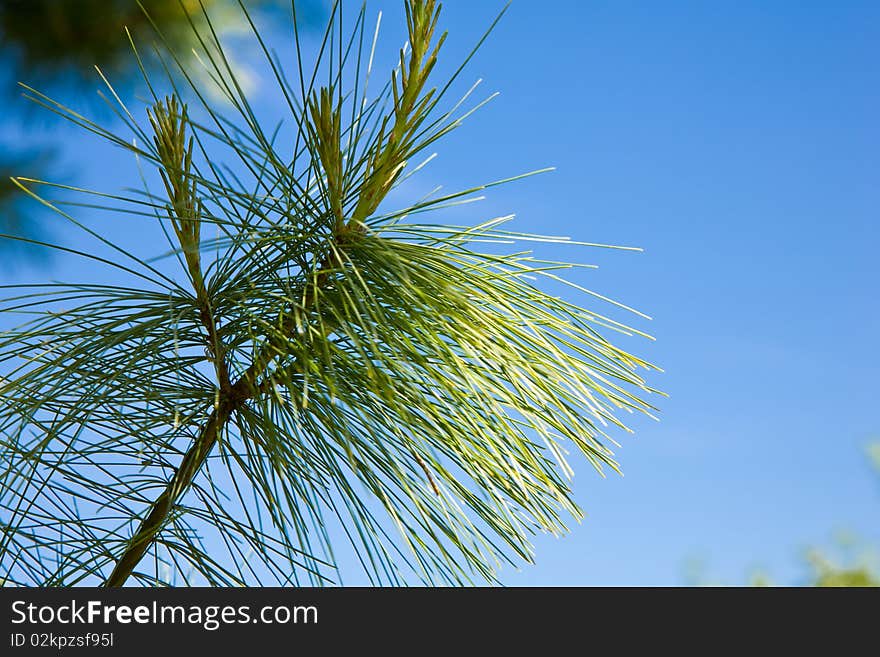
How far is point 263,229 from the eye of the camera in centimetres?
52

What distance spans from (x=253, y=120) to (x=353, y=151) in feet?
0.21
